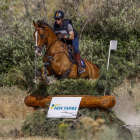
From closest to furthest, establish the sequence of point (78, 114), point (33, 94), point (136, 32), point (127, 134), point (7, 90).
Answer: point (127, 134), point (78, 114), point (33, 94), point (7, 90), point (136, 32)

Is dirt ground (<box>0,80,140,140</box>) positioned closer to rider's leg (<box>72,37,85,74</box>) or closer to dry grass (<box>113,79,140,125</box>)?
dry grass (<box>113,79,140,125</box>)

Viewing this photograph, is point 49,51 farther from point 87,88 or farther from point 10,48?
point 10,48

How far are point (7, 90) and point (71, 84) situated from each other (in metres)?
5.67

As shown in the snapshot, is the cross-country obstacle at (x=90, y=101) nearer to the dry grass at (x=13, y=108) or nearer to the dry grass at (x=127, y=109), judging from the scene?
the dry grass at (x=127, y=109)

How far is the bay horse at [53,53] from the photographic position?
6.78 m

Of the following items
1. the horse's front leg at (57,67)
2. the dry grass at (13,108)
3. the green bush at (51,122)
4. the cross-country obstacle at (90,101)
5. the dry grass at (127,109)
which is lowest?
the dry grass at (13,108)

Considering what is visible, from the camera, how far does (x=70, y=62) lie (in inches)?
289

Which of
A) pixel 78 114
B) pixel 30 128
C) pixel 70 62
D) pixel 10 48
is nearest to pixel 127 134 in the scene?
pixel 78 114

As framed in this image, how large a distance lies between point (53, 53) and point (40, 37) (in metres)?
0.61

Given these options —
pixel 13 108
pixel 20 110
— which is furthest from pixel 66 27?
pixel 13 108

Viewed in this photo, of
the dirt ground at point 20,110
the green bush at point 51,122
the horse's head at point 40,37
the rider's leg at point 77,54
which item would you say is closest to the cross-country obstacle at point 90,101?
the green bush at point 51,122

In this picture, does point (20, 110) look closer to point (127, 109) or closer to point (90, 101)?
point (127, 109)

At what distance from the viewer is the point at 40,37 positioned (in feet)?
22.3

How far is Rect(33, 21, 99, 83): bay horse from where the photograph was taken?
6.78 meters
